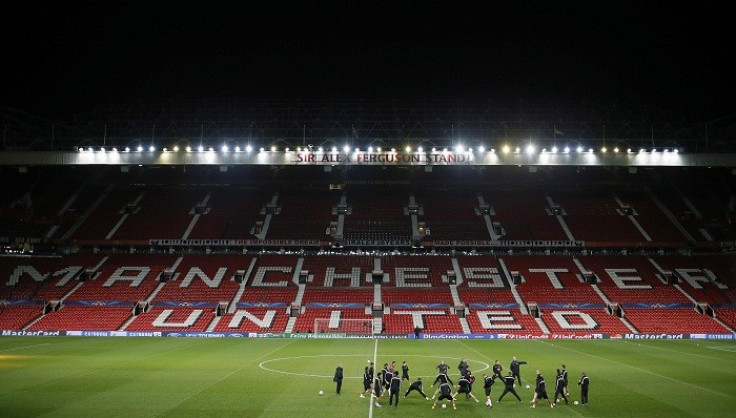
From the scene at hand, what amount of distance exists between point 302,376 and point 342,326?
21425mm

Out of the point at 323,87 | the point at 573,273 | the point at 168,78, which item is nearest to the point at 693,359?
the point at 573,273

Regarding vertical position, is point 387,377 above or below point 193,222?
below

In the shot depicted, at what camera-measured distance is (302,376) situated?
23.6 meters

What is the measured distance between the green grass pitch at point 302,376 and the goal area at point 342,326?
16.3 feet

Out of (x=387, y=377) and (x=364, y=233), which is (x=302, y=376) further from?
(x=364, y=233)

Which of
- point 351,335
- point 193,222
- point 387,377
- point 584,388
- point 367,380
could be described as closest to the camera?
point 584,388

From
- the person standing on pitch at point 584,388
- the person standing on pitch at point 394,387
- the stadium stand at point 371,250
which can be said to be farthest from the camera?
the stadium stand at point 371,250

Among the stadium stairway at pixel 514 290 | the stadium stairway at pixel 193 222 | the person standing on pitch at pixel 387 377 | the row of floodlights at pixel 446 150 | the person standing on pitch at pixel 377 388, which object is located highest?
the row of floodlights at pixel 446 150

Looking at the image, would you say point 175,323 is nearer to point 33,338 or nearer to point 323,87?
point 33,338

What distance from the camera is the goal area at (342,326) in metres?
44.3

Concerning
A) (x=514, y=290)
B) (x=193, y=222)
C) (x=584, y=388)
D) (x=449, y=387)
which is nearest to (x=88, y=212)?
(x=193, y=222)

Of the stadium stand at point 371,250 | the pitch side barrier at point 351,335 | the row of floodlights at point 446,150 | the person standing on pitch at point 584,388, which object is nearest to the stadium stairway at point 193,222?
the stadium stand at point 371,250

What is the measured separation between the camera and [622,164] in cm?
4300

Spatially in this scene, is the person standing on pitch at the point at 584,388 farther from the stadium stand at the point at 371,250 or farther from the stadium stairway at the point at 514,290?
the stadium stairway at the point at 514,290
